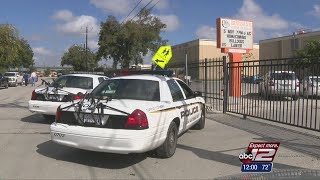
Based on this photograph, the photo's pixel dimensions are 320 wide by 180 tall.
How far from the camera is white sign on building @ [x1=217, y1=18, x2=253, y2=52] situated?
71.5ft

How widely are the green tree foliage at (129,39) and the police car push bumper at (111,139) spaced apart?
44.0 metres

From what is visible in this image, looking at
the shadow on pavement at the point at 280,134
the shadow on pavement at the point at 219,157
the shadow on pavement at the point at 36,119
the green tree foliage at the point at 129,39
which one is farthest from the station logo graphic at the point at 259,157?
the green tree foliage at the point at 129,39

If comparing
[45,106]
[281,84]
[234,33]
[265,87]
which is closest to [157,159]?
[45,106]

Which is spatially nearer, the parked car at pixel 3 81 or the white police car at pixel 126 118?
the white police car at pixel 126 118

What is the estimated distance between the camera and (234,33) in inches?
880

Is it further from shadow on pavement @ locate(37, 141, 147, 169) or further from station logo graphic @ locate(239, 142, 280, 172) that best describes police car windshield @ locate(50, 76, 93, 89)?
station logo graphic @ locate(239, 142, 280, 172)

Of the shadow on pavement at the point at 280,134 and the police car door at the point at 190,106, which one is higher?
the police car door at the point at 190,106

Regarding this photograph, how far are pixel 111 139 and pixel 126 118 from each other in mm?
418

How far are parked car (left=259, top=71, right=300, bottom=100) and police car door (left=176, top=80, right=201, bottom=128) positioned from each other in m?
3.22

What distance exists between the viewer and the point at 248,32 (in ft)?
74.3

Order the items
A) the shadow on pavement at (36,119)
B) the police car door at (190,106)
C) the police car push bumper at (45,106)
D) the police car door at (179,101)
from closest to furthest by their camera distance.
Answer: the police car door at (179,101) < the police car door at (190,106) < the police car push bumper at (45,106) < the shadow on pavement at (36,119)

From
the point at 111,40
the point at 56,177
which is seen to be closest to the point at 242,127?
the point at 56,177

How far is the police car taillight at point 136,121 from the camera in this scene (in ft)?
22.7

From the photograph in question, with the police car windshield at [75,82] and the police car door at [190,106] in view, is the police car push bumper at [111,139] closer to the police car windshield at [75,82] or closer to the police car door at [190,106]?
the police car door at [190,106]
